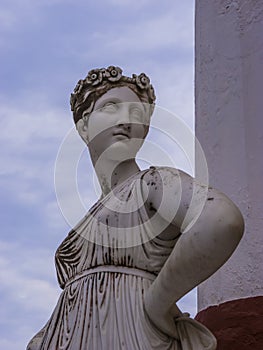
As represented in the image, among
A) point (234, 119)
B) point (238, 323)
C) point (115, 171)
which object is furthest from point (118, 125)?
point (234, 119)

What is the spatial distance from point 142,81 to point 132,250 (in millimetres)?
601

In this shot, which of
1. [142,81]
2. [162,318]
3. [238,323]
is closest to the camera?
[162,318]

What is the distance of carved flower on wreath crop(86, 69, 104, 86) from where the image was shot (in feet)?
9.08

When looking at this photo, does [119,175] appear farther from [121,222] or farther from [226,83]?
[226,83]

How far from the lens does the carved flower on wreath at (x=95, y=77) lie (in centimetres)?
277

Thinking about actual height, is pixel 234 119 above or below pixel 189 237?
above

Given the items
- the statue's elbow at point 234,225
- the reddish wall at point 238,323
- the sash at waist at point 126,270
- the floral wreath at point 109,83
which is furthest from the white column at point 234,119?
the statue's elbow at point 234,225

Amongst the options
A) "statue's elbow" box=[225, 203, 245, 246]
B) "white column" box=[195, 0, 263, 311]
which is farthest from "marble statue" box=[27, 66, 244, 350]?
"white column" box=[195, 0, 263, 311]

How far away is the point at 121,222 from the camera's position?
8.23 ft

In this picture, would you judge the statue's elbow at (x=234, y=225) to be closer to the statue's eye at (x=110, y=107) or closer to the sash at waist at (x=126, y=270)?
the sash at waist at (x=126, y=270)

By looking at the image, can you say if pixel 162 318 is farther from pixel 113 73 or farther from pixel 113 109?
pixel 113 73

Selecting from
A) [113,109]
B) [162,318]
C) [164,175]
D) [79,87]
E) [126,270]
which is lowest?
[162,318]

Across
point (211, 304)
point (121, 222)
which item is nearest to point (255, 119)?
point (211, 304)

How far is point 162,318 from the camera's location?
2.37m
